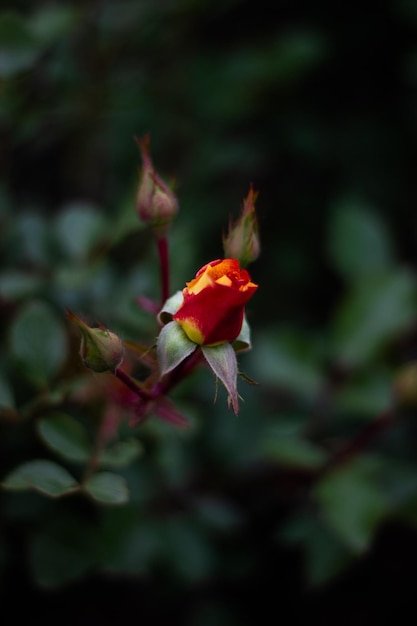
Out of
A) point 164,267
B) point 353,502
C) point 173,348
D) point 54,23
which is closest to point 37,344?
point 164,267

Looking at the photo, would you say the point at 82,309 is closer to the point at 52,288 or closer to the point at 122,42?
the point at 52,288

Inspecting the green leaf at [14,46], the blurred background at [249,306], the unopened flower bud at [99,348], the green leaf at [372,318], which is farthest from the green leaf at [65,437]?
the green leaf at [372,318]

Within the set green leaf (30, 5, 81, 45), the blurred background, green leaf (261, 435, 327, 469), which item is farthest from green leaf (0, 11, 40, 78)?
green leaf (261, 435, 327, 469)

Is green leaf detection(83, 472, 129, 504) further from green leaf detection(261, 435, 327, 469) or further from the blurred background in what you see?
green leaf detection(261, 435, 327, 469)

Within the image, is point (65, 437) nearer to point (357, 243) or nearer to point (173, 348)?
point (173, 348)

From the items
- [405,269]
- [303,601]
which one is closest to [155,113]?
[405,269]

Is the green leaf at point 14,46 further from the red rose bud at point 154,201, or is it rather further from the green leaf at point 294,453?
the green leaf at point 294,453
